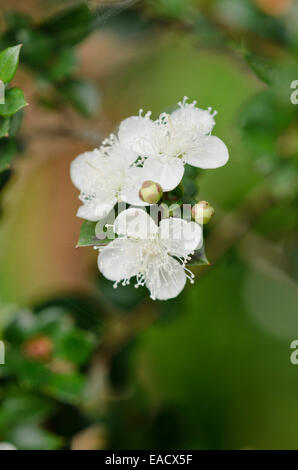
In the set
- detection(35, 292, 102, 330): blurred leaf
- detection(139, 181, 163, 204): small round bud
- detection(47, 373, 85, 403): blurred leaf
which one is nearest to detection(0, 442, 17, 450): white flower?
detection(47, 373, 85, 403): blurred leaf

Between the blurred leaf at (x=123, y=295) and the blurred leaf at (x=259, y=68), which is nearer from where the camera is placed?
the blurred leaf at (x=259, y=68)

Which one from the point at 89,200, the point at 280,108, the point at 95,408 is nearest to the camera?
the point at 89,200

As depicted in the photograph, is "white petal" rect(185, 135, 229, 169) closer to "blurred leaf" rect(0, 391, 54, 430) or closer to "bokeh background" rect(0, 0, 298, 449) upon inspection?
"bokeh background" rect(0, 0, 298, 449)

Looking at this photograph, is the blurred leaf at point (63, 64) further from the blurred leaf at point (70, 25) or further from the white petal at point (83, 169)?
the white petal at point (83, 169)

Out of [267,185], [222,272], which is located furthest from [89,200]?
[222,272]

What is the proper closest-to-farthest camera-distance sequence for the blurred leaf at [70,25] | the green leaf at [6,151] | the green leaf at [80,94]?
1. the green leaf at [6,151]
2. the blurred leaf at [70,25]
3. the green leaf at [80,94]

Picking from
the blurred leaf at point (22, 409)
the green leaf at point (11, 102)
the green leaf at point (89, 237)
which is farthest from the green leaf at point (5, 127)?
the blurred leaf at point (22, 409)
